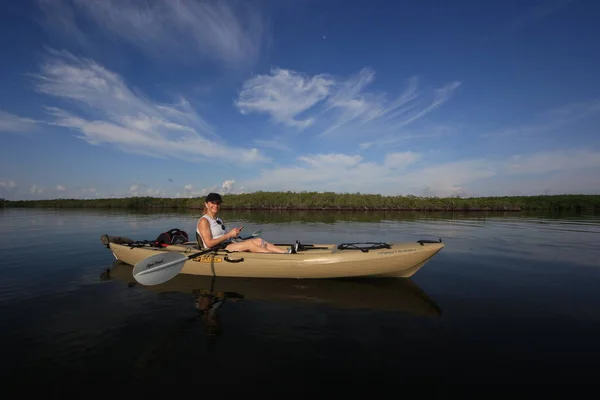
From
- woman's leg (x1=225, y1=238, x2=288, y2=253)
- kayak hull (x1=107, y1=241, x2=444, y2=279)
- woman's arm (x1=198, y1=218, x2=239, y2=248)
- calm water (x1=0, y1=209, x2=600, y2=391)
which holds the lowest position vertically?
calm water (x1=0, y1=209, x2=600, y2=391)

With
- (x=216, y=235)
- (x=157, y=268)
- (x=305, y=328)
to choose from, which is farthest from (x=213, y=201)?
(x=305, y=328)

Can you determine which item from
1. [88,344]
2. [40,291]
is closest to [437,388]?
[88,344]

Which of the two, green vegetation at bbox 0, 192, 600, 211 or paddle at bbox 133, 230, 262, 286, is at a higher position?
green vegetation at bbox 0, 192, 600, 211

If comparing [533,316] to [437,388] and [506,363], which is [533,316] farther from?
[437,388]

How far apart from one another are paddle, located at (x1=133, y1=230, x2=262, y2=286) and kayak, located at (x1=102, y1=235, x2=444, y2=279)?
0.08m

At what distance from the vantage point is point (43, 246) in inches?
459

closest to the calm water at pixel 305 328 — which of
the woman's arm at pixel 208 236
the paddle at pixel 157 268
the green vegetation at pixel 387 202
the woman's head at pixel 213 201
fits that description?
the paddle at pixel 157 268

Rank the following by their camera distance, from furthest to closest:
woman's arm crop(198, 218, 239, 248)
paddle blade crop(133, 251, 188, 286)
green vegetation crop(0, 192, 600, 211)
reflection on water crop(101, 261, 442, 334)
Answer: green vegetation crop(0, 192, 600, 211), woman's arm crop(198, 218, 239, 248), paddle blade crop(133, 251, 188, 286), reflection on water crop(101, 261, 442, 334)

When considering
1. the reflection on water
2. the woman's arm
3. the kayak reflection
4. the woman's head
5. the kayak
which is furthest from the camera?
the woman's head

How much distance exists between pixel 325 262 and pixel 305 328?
2211mm

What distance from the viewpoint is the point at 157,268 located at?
6238mm

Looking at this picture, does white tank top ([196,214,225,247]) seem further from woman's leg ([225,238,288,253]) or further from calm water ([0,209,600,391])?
calm water ([0,209,600,391])

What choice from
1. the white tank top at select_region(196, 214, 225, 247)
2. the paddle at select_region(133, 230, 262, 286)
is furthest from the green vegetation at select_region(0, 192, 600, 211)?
the paddle at select_region(133, 230, 262, 286)

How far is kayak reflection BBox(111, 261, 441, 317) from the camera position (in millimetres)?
5789
